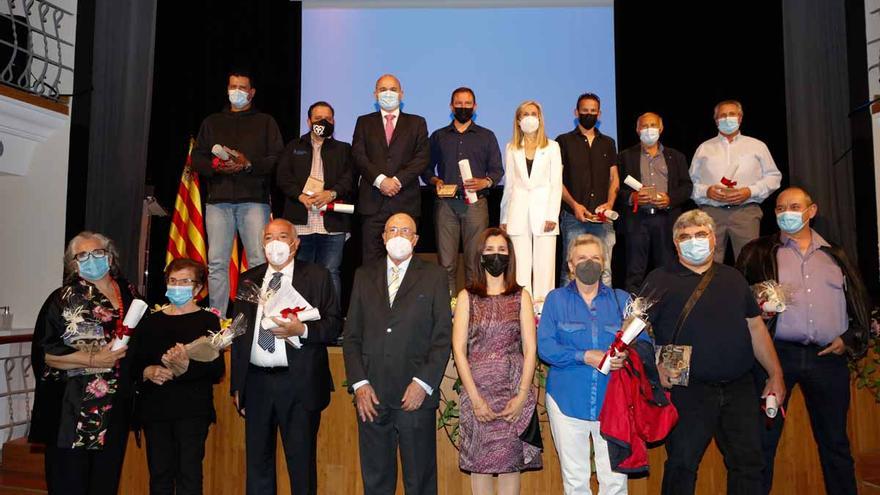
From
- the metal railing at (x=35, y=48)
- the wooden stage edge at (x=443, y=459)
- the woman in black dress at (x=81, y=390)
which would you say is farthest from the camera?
the metal railing at (x=35, y=48)

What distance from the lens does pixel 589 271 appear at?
11.8 feet

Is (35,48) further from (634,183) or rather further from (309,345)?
(634,183)

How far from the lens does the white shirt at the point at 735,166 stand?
518 centimetres

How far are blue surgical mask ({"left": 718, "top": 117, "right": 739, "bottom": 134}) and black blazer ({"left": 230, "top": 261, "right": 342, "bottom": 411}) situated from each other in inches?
129

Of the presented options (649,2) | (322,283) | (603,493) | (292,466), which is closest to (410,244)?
(322,283)

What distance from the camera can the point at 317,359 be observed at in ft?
12.5

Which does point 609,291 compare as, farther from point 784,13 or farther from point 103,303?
point 784,13

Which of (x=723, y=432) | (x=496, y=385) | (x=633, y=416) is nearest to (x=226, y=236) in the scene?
(x=496, y=385)

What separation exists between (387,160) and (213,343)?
6.57 feet

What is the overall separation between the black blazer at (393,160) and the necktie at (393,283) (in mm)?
1242

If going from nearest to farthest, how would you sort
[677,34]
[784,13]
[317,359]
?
[317,359], [784,13], [677,34]

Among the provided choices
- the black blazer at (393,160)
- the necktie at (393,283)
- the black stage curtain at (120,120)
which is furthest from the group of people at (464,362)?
the black stage curtain at (120,120)

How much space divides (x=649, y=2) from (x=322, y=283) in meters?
5.38

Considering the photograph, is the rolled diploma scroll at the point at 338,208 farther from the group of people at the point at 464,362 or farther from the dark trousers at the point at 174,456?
the dark trousers at the point at 174,456
